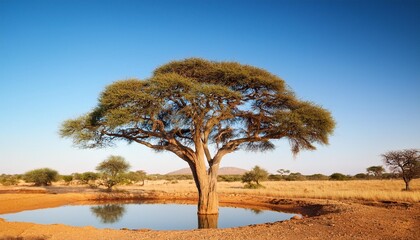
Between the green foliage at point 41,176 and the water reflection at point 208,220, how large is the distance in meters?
29.8

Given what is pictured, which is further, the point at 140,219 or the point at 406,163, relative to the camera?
the point at 406,163

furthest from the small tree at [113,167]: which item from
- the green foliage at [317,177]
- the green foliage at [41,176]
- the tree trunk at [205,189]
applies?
the green foliage at [317,177]

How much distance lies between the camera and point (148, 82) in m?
15.2

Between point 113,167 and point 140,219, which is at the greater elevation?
point 113,167

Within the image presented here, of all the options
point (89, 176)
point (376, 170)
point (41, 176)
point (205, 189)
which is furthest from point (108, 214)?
point (376, 170)

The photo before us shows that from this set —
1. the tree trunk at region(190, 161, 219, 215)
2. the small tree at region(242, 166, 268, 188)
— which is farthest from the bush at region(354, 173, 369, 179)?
the tree trunk at region(190, 161, 219, 215)

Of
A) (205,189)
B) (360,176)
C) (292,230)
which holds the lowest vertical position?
(360,176)

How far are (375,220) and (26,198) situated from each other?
61.4ft

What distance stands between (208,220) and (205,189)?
2022mm

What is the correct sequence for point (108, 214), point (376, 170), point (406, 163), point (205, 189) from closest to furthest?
point (205, 189), point (108, 214), point (406, 163), point (376, 170)

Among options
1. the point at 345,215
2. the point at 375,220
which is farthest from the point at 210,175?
the point at 375,220

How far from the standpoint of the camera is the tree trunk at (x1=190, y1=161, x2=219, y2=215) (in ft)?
50.7

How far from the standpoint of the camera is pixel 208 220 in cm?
1387

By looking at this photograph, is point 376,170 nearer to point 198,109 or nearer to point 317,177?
point 317,177
